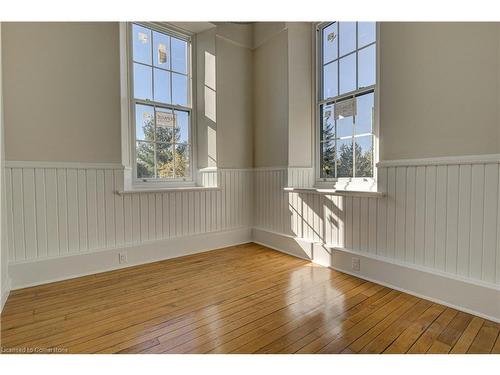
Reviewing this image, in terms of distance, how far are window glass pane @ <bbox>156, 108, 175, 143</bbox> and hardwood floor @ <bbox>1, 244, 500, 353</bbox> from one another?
163 cm

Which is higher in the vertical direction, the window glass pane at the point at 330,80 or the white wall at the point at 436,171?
the window glass pane at the point at 330,80

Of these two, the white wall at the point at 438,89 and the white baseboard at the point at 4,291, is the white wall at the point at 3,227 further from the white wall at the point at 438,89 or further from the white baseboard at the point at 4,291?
the white wall at the point at 438,89

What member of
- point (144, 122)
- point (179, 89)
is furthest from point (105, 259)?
point (179, 89)

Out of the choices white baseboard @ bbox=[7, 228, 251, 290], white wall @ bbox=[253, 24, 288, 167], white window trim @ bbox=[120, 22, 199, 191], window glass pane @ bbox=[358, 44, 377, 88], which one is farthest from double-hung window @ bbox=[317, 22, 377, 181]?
white window trim @ bbox=[120, 22, 199, 191]

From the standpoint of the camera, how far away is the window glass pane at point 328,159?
121 inches

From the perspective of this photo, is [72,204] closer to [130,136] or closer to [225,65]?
[130,136]

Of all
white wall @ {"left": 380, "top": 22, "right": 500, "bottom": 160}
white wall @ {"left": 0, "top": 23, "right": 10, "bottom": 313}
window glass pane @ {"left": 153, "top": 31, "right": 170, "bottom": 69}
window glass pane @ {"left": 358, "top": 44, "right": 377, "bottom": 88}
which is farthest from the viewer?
window glass pane @ {"left": 153, "top": 31, "right": 170, "bottom": 69}

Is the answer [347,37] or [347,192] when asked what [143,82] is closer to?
[347,37]

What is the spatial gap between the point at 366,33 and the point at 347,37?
25 centimetres

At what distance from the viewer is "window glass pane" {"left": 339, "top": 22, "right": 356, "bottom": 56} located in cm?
280

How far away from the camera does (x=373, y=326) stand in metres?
1.64

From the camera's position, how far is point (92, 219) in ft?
8.39

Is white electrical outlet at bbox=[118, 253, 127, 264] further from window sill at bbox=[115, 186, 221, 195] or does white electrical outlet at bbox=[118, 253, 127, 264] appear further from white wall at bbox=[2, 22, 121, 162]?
white wall at bbox=[2, 22, 121, 162]

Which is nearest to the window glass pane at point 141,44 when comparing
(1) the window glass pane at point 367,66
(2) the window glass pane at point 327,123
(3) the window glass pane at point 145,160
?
(3) the window glass pane at point 145,160
